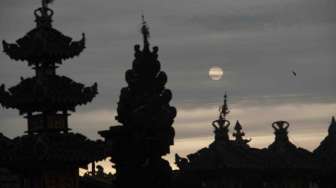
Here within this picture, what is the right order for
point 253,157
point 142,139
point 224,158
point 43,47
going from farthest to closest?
point 253,157 < point 224,158 < point 142,139 < point 43,47

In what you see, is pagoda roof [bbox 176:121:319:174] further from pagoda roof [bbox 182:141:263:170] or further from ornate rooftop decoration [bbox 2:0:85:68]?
ornate rooftop decoration [bbox 2:0:85:68]

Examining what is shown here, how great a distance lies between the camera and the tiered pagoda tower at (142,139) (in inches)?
2670

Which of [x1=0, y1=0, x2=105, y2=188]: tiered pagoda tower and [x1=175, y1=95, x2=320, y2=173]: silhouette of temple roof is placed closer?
[x1=0, y1=0, x2=105, y2=188]: tiered pagoda tower

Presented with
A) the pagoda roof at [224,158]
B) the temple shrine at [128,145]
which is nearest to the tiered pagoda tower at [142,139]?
the temple shrine at [128,145]

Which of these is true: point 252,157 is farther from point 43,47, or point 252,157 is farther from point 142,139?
point 43,47

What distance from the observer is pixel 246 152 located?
77.9m

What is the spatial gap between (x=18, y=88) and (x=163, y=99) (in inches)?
505

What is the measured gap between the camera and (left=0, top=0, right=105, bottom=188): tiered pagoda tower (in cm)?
5953

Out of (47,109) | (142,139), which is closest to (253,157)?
(142,139)

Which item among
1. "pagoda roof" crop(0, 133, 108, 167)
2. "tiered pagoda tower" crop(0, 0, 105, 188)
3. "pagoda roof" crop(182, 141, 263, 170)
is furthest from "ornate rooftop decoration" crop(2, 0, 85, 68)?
"pagoda roof" crop(182, 141, 263, 170)

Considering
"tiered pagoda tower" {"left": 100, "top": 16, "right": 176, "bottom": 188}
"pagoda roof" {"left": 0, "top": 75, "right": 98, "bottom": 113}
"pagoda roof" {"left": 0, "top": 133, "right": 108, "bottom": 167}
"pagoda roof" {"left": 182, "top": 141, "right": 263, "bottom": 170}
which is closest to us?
"pagoda roof" {"left": 0, "top": 133, "right": 108, "bottom": 167}

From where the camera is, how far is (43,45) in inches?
2395

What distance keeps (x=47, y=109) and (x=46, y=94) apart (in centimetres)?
121

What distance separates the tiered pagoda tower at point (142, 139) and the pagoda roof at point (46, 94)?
205 inches
